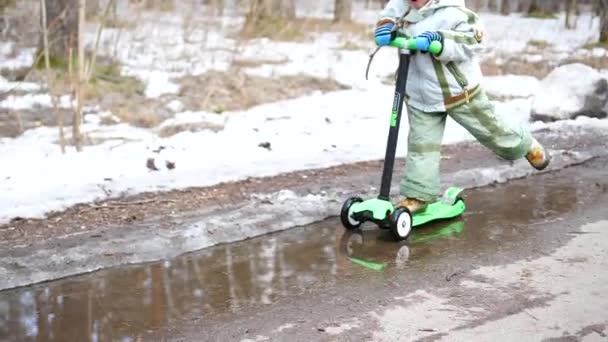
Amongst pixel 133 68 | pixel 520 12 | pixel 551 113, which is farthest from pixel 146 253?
pixel 520 12

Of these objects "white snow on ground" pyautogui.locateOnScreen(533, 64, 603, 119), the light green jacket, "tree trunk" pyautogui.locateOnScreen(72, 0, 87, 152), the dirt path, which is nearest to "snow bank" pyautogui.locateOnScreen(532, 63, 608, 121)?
"white snow on ground" pyautogui.locateOnScreen(533, 64, 603, 119)

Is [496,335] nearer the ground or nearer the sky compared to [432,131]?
nearer the ground

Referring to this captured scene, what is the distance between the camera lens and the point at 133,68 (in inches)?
479

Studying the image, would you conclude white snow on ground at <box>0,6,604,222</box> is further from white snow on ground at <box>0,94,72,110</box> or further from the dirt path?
the dirt path

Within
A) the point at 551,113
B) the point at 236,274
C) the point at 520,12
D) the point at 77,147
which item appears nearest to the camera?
the point at 236,274

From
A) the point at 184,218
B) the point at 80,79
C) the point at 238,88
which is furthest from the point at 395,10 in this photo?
the point at 238,88

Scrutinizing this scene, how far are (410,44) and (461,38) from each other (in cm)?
33

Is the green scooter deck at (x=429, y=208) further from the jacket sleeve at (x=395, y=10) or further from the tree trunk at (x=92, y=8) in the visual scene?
the tree trunk at (x=92, y=8)

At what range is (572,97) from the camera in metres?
9.12

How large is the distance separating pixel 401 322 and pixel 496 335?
43 centimetres

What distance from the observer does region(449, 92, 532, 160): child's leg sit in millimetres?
5352

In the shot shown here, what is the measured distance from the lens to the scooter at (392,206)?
501 cm

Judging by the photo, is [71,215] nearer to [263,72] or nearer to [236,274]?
[236,274]

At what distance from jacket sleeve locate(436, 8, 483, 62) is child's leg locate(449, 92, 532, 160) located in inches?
13.2
